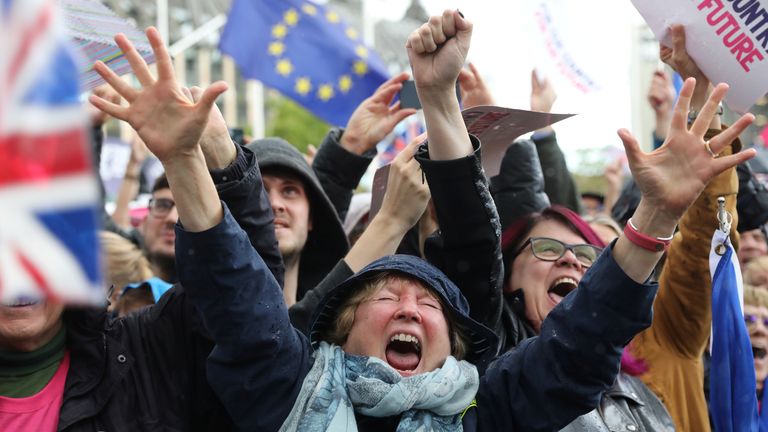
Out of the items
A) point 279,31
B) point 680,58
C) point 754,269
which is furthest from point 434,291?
point 279,31

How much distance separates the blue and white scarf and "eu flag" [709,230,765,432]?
0.94 meters

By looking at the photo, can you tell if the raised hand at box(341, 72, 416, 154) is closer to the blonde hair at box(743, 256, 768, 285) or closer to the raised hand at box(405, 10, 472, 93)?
the raised hand at box(405, 10, 472, 93)

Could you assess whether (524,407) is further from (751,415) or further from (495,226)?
(751,415)

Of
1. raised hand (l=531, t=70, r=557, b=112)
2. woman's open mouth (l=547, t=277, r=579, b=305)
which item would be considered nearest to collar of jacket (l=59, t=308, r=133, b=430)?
woman's open mouth (l=547, t=277, r=579, b=305)

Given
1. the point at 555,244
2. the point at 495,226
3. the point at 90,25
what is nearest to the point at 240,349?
the point at 495,226

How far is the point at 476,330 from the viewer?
2.86m

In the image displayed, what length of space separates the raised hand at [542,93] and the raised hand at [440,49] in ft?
6.04

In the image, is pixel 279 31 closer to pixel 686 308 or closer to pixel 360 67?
pixel 360 67

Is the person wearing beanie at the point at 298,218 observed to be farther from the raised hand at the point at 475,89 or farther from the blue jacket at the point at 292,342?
the blue jacket at the point at 292,342

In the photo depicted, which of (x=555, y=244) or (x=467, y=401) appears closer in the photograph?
(x=467, y=401)

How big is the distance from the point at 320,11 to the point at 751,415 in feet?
13.7

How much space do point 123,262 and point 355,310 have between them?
206 centimetres

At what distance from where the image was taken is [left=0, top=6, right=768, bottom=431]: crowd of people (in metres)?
2.51

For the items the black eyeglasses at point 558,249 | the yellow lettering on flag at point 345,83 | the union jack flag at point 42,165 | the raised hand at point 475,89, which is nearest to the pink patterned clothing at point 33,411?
the union jack flag at point 42,165
